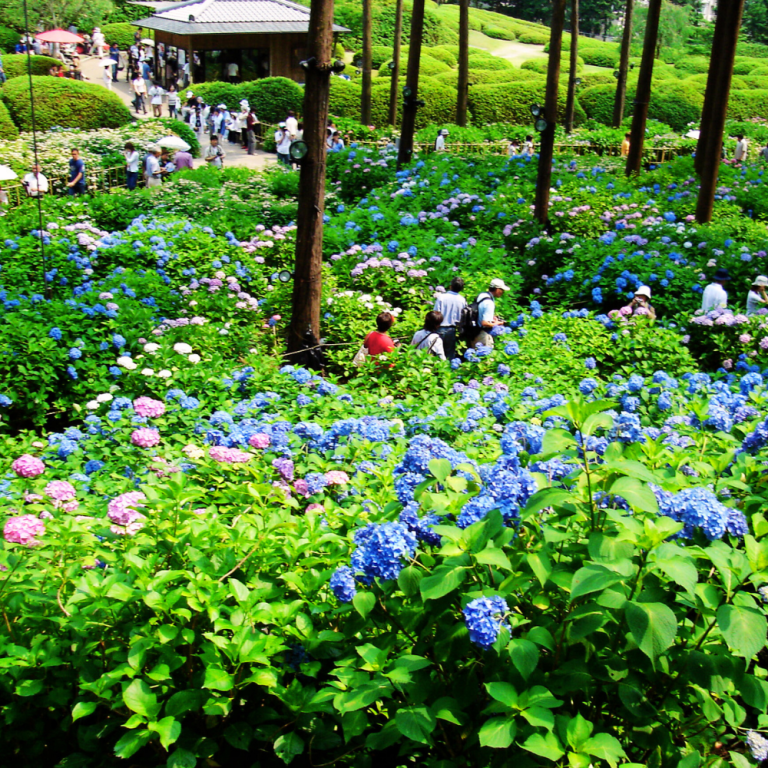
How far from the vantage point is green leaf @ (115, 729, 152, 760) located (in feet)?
7.40

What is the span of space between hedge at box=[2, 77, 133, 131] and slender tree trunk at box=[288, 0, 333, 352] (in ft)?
55.1

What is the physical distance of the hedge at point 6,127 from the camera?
2042 cm

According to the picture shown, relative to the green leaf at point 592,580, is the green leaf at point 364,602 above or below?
below

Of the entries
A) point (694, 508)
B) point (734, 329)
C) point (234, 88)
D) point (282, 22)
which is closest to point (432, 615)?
point (694, 508)

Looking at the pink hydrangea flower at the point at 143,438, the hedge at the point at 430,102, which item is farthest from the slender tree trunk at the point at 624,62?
the pink hydrangea flower at the point at 143,438

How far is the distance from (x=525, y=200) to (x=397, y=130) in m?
13.4

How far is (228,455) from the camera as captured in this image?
12.8 feet

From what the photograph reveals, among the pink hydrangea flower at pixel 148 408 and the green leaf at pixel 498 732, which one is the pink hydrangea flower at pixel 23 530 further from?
the green leaf at pixel 498 732

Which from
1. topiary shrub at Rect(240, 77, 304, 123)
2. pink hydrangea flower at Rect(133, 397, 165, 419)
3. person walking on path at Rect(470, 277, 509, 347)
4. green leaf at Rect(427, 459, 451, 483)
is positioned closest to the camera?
green leaf at Rect(427, 459, 451, 483)

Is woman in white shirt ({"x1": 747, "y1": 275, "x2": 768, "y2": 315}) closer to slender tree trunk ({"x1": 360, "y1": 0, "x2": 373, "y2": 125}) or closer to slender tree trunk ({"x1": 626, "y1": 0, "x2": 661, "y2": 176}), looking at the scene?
slender tree trunk ({"x1": 626, "y1": 0, "x2": 661, "y2": 176})

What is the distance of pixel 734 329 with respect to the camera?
768 cm

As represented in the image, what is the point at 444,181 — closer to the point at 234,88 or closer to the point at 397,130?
the point at 397,130

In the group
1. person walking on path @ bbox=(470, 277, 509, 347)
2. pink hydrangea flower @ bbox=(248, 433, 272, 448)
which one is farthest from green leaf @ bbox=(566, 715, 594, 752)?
person walking on path @ bbox=(470, 277, 509, 347)

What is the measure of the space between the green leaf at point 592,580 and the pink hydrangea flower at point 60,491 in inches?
107
